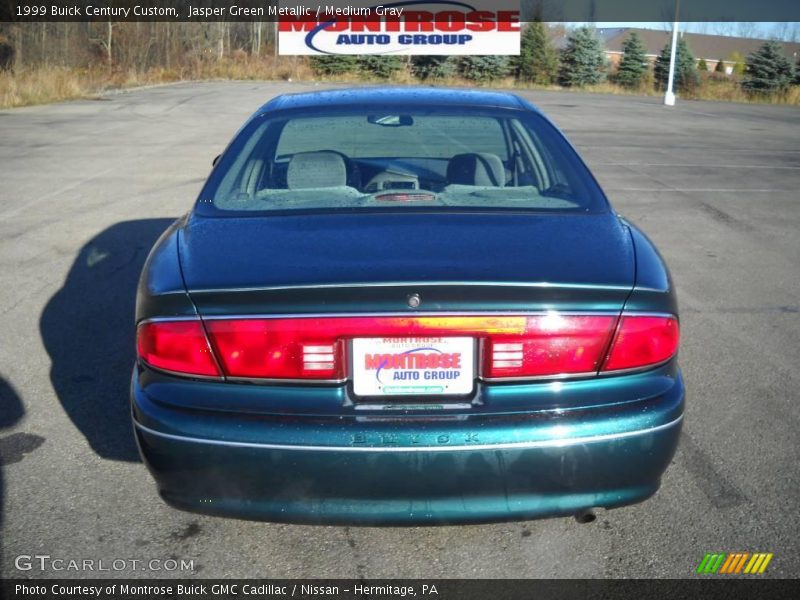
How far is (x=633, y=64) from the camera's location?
2096 inches

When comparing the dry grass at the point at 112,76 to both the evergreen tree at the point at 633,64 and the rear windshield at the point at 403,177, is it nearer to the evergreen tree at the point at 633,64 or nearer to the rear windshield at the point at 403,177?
the evergreen tree at the point at 633,64

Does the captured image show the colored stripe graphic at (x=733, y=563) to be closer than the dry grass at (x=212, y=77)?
Yes

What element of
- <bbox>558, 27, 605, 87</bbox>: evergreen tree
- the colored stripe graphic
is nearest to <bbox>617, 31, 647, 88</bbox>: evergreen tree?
<bbox>558, 27, 605, 87</bbox>: evergreen tree

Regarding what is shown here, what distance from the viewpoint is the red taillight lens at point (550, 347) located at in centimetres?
243

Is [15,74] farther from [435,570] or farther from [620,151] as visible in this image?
[435,570]

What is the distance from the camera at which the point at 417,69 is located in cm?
5169

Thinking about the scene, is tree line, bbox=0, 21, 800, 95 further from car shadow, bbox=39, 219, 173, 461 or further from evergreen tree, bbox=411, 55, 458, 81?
car shadow, bbox=39, 219, 173, 461

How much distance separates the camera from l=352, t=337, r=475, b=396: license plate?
242 cm

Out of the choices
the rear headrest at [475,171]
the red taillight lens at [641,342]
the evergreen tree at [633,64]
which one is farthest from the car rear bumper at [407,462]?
the evergreen tree at [633,64]

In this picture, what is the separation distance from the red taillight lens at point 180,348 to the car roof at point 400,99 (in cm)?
166

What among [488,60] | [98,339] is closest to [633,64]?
[488,60]

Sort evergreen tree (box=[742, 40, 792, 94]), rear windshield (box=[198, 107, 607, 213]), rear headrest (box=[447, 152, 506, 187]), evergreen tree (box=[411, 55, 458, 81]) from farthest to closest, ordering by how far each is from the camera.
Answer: evergreen tree (box=[411, 55, 458, 81]), evergreen tree (box=[742, 40, 792, 94]), rear headrest (box=[447, 152, 506, 187]), rear windshield (box=[198, 107, 607, 213])

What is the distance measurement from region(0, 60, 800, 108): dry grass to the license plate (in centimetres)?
2338

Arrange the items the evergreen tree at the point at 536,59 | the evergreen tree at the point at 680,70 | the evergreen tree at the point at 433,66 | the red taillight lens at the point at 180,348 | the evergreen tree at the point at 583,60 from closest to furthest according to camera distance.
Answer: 1. the red taillight lens at the point at 180,348
2. the evergreen tree at the point at 680,70
3. the evergreen tree at the point at 433,66
4. the evergreen tree at the point at 583,60
5. the evergreen tree at the point at 536,59
